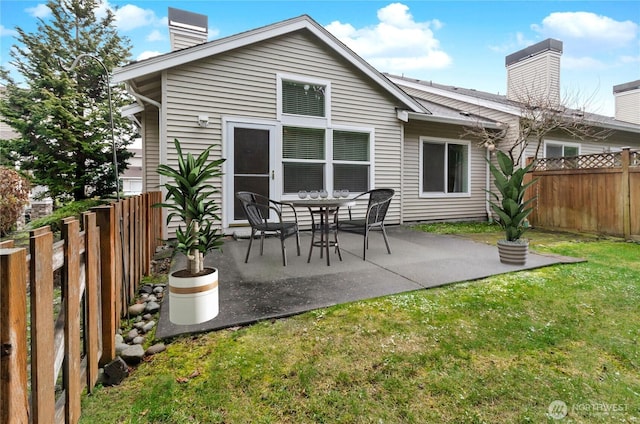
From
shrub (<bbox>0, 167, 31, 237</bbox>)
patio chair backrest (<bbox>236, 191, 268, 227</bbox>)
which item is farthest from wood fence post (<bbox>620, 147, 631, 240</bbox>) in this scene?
shrub (<bbox>0, 167, 31, 237</bbox>)

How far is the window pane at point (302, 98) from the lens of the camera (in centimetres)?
631

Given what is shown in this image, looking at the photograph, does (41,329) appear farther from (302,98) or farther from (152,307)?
(302,98)

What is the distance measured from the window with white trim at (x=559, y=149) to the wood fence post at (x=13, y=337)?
12.0 m

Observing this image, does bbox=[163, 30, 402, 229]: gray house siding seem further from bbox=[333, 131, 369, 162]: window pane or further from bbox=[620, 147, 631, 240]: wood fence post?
bbox=[620, 147, 631, 240]: wood fence post

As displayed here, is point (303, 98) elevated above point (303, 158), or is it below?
above

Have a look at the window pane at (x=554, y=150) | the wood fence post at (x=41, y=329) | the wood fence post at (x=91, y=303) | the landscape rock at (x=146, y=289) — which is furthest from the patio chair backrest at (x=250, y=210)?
the window pane at (x=554, y=150)

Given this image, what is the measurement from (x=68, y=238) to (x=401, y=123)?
7.12 metres

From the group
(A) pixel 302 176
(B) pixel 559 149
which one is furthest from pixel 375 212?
(B) pixel 559 149

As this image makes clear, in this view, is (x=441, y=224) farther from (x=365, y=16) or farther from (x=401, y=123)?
(x=365, y=16)

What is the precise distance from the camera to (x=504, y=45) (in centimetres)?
1273

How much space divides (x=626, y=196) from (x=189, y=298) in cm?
798

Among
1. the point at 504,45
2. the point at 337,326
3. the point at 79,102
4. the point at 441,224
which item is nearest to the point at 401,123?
the point at 441,224

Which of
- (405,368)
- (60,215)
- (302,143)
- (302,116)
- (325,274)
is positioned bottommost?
(405,368)

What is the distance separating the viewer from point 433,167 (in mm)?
8344
